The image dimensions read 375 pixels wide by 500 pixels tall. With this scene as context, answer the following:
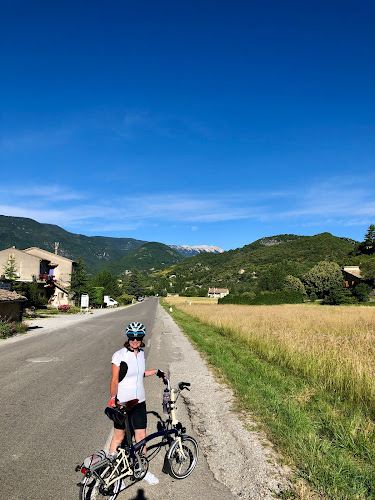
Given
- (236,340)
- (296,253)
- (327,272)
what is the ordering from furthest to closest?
1. (296,253)
2. (327,272)
3. (236,340)

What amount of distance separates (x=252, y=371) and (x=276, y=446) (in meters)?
4.87

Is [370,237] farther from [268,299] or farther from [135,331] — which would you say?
[135,331]

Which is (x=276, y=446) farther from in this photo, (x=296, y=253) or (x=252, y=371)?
(x=296, y=253)

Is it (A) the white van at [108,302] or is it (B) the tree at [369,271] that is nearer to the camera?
(A) the white van at [108,302]

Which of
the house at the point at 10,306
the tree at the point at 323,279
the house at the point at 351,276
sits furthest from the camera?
the tree at the point at 323,279

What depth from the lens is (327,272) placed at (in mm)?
81125

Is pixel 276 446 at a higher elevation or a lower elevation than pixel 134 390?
lower

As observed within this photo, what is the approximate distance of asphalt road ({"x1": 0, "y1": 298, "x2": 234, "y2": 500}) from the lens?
12.4ft

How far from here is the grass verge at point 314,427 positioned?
3869 millimetres

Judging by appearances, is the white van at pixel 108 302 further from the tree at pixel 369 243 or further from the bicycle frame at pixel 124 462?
the tree at pixel 369 243

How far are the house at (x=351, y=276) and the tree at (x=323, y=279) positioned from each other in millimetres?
1921

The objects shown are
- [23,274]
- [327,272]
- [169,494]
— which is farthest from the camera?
[327,272]

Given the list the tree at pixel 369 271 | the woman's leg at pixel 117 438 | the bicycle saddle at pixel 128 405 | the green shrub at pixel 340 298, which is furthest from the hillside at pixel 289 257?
the bicycle saddle at pixel 128 405

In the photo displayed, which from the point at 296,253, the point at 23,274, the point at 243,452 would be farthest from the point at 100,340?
the point at 296,253
